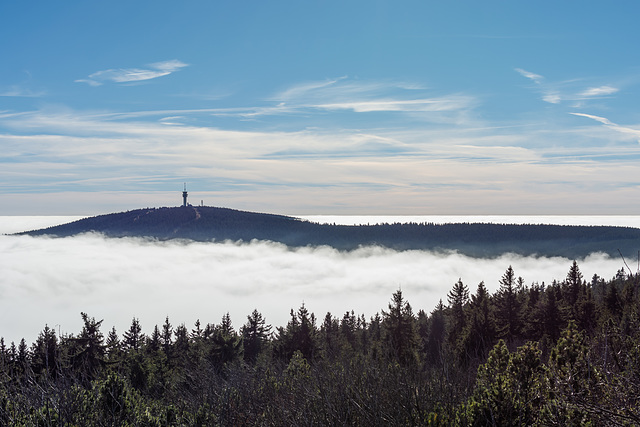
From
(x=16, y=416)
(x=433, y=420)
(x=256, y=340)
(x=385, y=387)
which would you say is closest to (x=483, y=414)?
(x=433, y=420)

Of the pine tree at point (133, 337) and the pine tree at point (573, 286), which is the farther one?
the pine tree at point (133, 337)

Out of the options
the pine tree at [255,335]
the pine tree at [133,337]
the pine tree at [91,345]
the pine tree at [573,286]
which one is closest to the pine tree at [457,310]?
the pine tree at [573,286]

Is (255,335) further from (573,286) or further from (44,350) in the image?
(573,286)

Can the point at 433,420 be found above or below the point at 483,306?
above

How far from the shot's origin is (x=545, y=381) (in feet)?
37.6

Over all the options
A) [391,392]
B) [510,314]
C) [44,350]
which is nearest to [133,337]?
[44,350]

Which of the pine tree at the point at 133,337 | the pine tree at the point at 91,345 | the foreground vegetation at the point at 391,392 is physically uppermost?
the foreground vegetation at the point at 391,392

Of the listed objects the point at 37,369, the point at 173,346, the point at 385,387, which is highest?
the point at 385,387

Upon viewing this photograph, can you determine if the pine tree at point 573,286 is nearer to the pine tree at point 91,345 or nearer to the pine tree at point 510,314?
the pine tree at point 510,314

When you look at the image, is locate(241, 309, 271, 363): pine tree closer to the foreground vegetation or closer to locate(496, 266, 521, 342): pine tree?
locate(496, 266, 521, 342): pine tree

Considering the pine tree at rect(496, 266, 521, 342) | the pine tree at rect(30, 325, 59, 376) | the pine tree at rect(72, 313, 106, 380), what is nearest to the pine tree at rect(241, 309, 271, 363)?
the pine tree at rect(72, 313, 106, 380)

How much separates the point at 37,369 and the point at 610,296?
61.2 m

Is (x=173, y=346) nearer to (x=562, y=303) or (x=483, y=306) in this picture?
(x=483, y=306)

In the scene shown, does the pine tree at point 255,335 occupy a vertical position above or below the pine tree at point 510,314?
below
